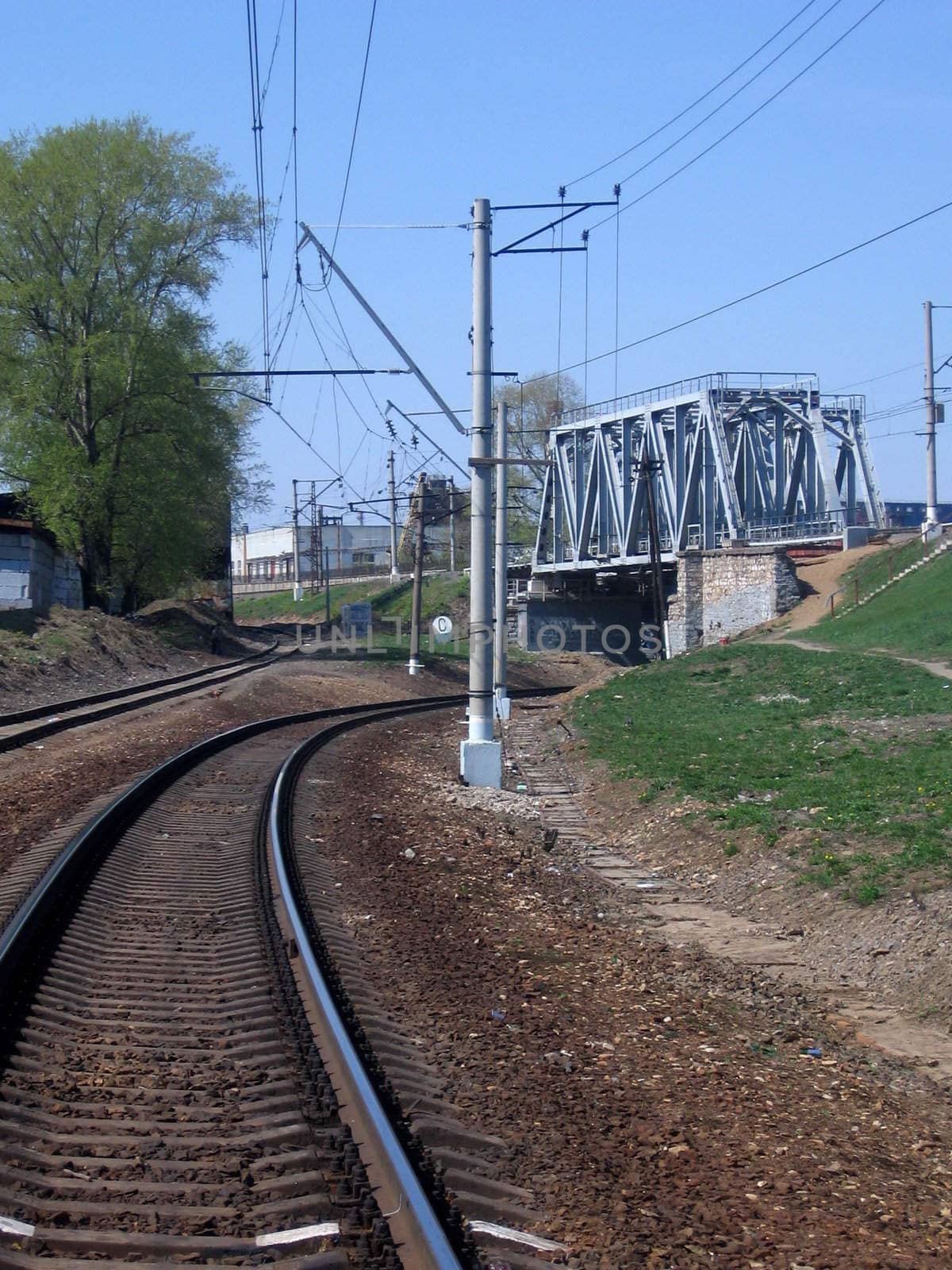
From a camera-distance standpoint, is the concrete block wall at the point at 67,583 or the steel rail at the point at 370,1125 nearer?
the steel rail at the point at 370,1125

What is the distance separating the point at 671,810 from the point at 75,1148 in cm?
967

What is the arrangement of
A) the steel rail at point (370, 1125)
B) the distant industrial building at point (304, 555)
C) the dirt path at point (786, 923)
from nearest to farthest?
the steel rail at point (370, 1125) → the dirt path at point (786, 923) → the distant industrial building at point (304, 555)

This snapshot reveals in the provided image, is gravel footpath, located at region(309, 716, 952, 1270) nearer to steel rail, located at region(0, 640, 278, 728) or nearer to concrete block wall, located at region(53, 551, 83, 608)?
steel rail, located at region(0, 640, 278, 728)

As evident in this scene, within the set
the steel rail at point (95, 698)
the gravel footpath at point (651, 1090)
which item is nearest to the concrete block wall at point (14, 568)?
the steel rail at point (95, 698)

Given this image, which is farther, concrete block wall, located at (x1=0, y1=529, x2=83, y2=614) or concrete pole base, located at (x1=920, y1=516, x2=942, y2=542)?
concrete pole base, located at (x1=920, y1=516, x2=942, y2=542)

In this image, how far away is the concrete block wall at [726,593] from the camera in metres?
49.5

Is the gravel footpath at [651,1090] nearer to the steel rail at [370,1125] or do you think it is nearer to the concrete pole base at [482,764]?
the steel rail at [370,1125]

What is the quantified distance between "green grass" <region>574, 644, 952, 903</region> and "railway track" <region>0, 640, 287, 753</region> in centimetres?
926

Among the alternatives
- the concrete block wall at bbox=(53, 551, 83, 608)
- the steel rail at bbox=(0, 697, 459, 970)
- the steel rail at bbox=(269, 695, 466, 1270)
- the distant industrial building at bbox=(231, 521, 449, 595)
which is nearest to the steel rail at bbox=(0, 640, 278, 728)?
the steel rail at bbox=(0, 697, 459, 970)

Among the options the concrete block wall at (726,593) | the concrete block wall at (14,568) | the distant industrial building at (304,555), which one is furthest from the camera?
the distant industrial building at (304,555)

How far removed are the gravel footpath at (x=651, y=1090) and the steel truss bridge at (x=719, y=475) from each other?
46.6 m

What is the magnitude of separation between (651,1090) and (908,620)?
32.8m

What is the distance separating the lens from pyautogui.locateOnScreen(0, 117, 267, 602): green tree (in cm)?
4244

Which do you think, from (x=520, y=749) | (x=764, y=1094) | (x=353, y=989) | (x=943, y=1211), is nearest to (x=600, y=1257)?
(x=943, y=1211)
